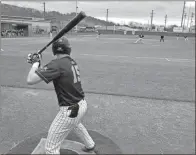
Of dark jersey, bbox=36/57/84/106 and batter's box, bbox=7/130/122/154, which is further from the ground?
dark jersey, bbox=36/57/84/106

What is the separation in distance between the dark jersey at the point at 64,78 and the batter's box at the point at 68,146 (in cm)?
94

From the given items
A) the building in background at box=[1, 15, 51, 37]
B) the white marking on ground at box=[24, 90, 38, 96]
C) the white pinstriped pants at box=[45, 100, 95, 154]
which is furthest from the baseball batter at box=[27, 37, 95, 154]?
the building in background at box=[1, 15, 51, 37]

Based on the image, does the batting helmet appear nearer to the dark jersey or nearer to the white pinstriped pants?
the dark jersey

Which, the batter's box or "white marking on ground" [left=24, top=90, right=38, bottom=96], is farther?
"white marking on ground" [left=24, top=90, right=38, bottom=96]

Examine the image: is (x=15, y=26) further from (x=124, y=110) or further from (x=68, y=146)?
(x=68, y=146)

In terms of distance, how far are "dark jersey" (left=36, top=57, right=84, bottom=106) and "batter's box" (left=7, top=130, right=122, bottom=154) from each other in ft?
3.08

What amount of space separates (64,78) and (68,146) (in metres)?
1.27

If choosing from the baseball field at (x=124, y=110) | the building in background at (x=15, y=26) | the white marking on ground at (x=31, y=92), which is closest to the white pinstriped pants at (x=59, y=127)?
the baseball field at (x=124, y=110)

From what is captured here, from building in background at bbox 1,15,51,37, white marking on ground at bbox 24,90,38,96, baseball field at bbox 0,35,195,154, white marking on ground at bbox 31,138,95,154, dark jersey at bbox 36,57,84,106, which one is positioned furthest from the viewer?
building in background at bbox 1,15,51,37

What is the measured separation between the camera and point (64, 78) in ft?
7.55

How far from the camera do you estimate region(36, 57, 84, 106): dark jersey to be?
221 cm

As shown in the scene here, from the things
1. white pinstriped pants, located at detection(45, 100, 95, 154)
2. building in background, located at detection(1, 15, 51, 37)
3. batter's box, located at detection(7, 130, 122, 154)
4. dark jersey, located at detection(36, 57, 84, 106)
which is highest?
building in background, located at detection(1, 15, 51, 37)

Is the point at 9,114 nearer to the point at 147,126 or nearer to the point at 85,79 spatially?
the point at 147,126

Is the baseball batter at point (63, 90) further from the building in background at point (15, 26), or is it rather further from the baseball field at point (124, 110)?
the building in background at point (15, 26)
